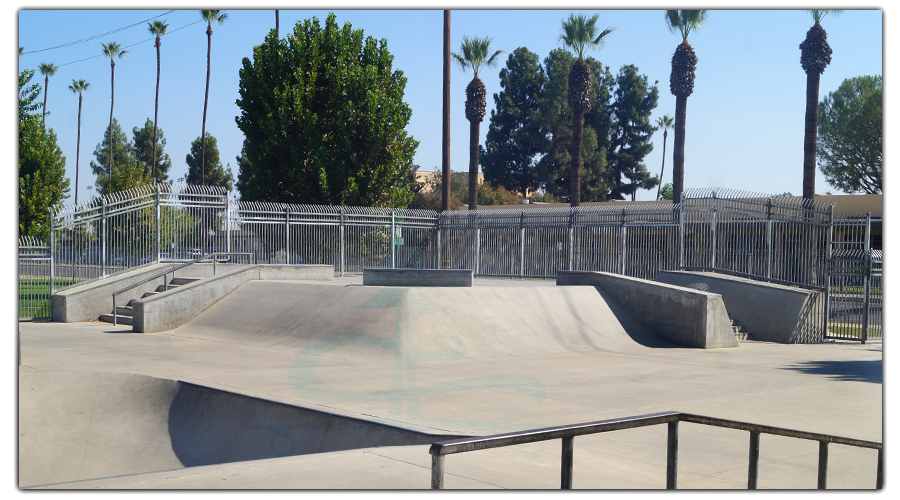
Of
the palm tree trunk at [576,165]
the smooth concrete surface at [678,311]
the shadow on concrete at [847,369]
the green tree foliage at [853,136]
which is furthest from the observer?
the green tree foliage at [853,136]

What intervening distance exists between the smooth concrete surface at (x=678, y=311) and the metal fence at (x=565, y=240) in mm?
3254

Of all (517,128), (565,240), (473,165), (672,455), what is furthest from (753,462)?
(517,128)

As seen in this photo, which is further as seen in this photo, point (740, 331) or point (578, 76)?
point (578, 76)

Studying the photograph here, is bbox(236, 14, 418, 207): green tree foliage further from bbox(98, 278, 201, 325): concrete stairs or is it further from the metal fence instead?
bbox(98, 278, 201, 325): concrete stairs

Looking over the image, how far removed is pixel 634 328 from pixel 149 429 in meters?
10.1

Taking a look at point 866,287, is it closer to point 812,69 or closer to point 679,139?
point 812,69

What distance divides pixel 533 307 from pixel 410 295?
8.75 ft

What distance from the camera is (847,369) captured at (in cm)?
1198

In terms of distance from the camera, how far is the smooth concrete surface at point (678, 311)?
1452 cm

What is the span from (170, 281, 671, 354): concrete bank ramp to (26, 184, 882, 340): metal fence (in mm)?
3747

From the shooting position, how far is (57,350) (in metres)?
12.3

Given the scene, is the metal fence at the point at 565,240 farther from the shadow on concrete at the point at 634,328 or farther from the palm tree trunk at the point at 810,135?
the palm tree trunk at the point at 810,135


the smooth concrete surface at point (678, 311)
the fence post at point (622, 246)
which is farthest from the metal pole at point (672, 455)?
the fence post at point (622, 246)

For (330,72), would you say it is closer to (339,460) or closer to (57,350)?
(57,350)
